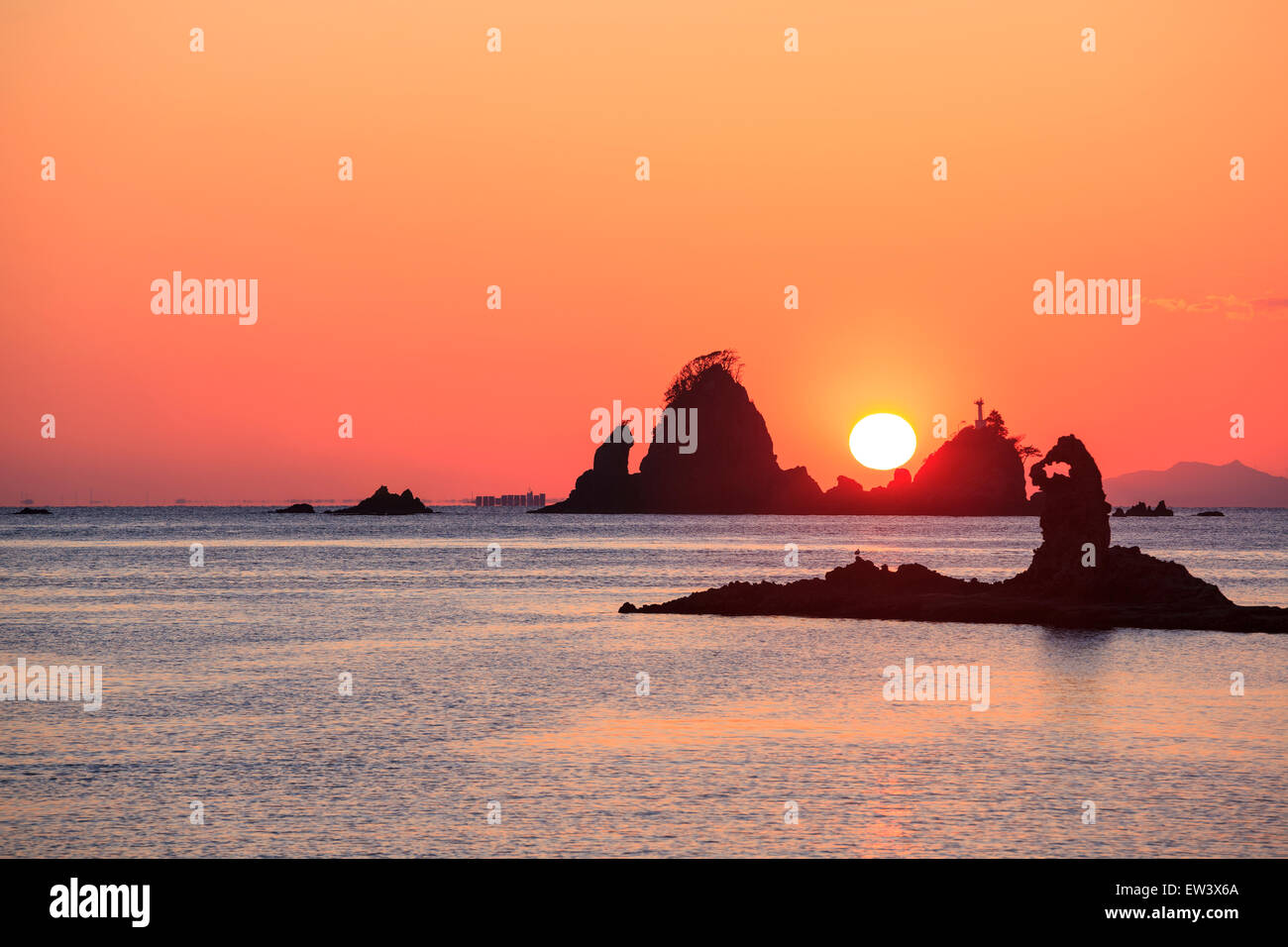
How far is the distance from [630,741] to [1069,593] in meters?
37.3

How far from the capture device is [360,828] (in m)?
21.2

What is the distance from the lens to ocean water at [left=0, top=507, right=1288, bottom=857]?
2089 centimetres

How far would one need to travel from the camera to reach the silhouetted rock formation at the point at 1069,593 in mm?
56469

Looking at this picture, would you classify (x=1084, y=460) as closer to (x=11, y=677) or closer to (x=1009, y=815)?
(x=1009, y=815)

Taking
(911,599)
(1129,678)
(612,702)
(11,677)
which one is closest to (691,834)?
(612,702)

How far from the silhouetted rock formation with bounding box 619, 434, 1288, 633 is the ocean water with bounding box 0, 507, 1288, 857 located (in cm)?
179

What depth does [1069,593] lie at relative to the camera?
60500 millimetres
